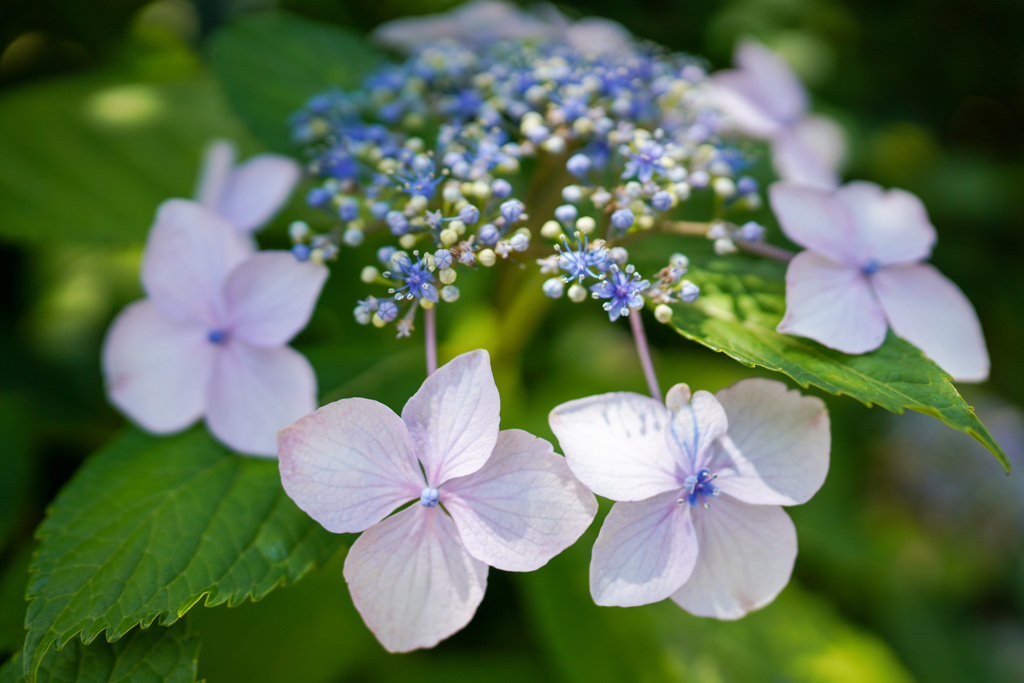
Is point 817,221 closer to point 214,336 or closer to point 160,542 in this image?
point 214,336

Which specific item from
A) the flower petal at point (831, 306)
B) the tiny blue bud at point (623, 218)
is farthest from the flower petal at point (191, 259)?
the flower petal at point (831, 306)

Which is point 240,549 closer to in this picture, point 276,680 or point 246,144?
point 276,680

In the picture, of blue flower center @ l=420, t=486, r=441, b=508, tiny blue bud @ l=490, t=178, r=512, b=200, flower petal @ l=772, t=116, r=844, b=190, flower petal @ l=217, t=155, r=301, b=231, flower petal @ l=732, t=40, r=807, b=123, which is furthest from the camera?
flower petal @ l=732, t=40, r=807, b=123

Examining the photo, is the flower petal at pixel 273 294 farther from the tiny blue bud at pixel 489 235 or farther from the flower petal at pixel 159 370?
the tiny blue bud at pixel 489 235

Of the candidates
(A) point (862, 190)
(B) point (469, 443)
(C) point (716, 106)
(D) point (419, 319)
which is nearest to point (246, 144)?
(D) point (419, 319)

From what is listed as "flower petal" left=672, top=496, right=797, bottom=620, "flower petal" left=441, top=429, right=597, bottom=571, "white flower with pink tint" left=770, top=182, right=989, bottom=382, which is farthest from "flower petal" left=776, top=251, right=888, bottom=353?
"flower petal" left=441, top=429, right=597, bottom=571

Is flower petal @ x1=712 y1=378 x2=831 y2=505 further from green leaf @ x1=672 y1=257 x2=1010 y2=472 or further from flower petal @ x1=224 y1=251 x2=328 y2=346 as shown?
flower petal @ x1=224 y1=251 x2=328 y2=346
